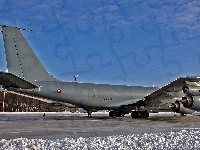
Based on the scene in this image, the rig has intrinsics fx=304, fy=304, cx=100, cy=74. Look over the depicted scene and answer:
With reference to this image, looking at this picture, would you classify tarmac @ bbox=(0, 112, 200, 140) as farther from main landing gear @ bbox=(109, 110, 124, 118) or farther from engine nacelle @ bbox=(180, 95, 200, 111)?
main landing gear @ bbox=(109, 110, 124, 118)

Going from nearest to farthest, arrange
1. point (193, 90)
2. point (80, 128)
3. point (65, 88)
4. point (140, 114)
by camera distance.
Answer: point (80, 128) → point (193, 90) → point (65, 88) → point (140, 114)

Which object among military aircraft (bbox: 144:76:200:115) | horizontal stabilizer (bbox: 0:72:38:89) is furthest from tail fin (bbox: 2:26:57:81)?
military aircraft (bbox: 144:76:200:115)

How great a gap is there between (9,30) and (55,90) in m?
6.46

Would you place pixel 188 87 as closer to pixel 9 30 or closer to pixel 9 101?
pixel 9 30

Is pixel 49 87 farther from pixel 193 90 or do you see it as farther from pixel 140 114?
pixel 193 90

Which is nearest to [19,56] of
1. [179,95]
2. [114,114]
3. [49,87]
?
[49,87]

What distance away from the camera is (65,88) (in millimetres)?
27703

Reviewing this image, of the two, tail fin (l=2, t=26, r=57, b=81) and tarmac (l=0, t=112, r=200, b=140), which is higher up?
tail fin (l=2, t=26, r=57, b=81)

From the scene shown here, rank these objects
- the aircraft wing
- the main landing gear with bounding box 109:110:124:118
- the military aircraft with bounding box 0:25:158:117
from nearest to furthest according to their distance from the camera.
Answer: the military aircraft with bounding box 0:25:158:117
the aircraft wing
the main landing gear with bounding box 109:110:124:118

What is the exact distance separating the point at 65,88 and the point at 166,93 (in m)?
9.28

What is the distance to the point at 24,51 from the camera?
25.5 m

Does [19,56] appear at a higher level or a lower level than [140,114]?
higher

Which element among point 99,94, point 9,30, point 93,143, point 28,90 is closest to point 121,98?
point 99,94

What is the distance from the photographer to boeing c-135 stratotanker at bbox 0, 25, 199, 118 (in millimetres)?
24766
